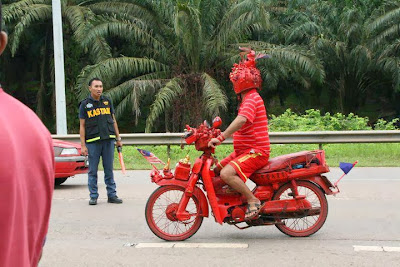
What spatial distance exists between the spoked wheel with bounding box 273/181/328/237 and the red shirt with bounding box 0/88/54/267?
5.01 metres

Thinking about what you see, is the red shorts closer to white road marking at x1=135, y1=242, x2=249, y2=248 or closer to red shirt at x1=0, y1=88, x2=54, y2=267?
white road marking at x1=135, y1=242, x2=249, y2=248

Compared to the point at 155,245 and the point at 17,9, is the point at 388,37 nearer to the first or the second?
the point at 17,9

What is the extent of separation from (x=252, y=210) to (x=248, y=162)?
1.62 feet

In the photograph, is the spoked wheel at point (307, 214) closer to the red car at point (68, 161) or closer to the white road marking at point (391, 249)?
the white road marking at point (391, 249)

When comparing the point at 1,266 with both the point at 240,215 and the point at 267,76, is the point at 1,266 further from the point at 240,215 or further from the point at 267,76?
A: the point at 267,76

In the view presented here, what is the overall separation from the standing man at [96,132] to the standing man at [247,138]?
108 inches

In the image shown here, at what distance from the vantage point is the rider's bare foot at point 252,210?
630 centimetres

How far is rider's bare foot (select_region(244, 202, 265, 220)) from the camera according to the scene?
6297mm

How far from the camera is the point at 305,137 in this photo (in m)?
13.9

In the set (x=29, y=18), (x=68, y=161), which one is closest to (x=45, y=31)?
(x=29, y=18)

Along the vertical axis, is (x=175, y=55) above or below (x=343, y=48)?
below

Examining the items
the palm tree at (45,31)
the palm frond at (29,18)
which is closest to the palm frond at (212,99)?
the palm tree at (45,31)

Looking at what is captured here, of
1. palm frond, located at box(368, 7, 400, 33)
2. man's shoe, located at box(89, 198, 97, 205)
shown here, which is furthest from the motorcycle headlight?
palm frond, located at box(368, 7, 400, 33)

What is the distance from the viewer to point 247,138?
646 cm
